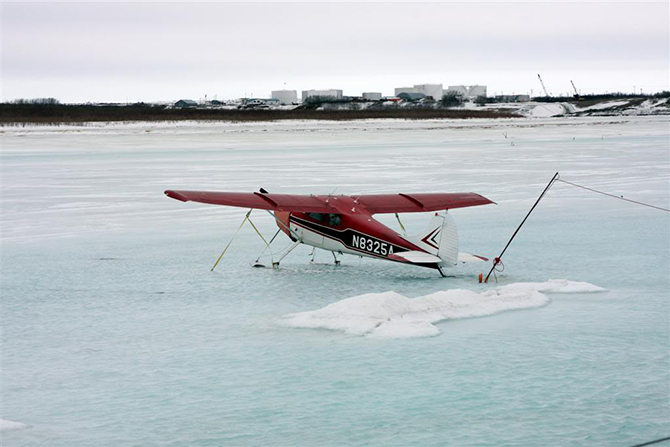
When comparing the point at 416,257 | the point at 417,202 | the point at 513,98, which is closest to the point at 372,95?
the point at 513,98

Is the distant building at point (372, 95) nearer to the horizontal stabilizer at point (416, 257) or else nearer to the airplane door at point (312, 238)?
the airplane door at point (312, 238)

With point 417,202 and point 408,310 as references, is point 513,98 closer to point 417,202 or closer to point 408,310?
point 417,202

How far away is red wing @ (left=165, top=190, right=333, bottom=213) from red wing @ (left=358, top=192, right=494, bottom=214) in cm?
125

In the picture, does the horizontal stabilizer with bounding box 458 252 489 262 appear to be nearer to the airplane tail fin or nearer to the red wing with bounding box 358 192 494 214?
the airplane tail fin

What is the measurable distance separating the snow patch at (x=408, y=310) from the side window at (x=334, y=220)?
136 inches

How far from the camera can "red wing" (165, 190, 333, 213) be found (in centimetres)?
1530

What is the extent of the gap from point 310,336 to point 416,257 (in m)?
3.87

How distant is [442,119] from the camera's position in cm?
9544

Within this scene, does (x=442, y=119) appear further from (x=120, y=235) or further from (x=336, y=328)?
(x=336, y=328)

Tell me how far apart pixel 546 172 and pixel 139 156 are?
22289 mm

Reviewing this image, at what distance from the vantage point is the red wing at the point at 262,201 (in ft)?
50.2

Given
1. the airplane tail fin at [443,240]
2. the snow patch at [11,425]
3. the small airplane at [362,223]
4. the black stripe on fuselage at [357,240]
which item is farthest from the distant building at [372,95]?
the snow patch at [11,425]

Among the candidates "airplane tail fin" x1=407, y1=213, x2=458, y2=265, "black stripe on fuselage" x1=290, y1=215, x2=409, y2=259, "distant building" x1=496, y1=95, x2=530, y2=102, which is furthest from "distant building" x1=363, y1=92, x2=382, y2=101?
"airplane tail fin" x1=407, y1=213, x2=458, y2=265

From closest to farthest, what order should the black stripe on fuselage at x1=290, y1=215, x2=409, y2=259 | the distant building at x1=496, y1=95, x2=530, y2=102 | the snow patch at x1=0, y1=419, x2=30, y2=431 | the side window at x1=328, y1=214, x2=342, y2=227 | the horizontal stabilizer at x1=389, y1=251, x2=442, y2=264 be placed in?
the snow patch at x1=0, y1=419, x2=30, y2=431 < the horizontal stabilizer at x1=389, y1=251, x2=442, y2=264 < the black stripe on fuselage at x1=290, y1=215, x2=409, y2=259 < the side window at x1=328, y1=214, x2=342, y2=227 < the distant building at x1=496, y1=95, x2=530, y2=102
